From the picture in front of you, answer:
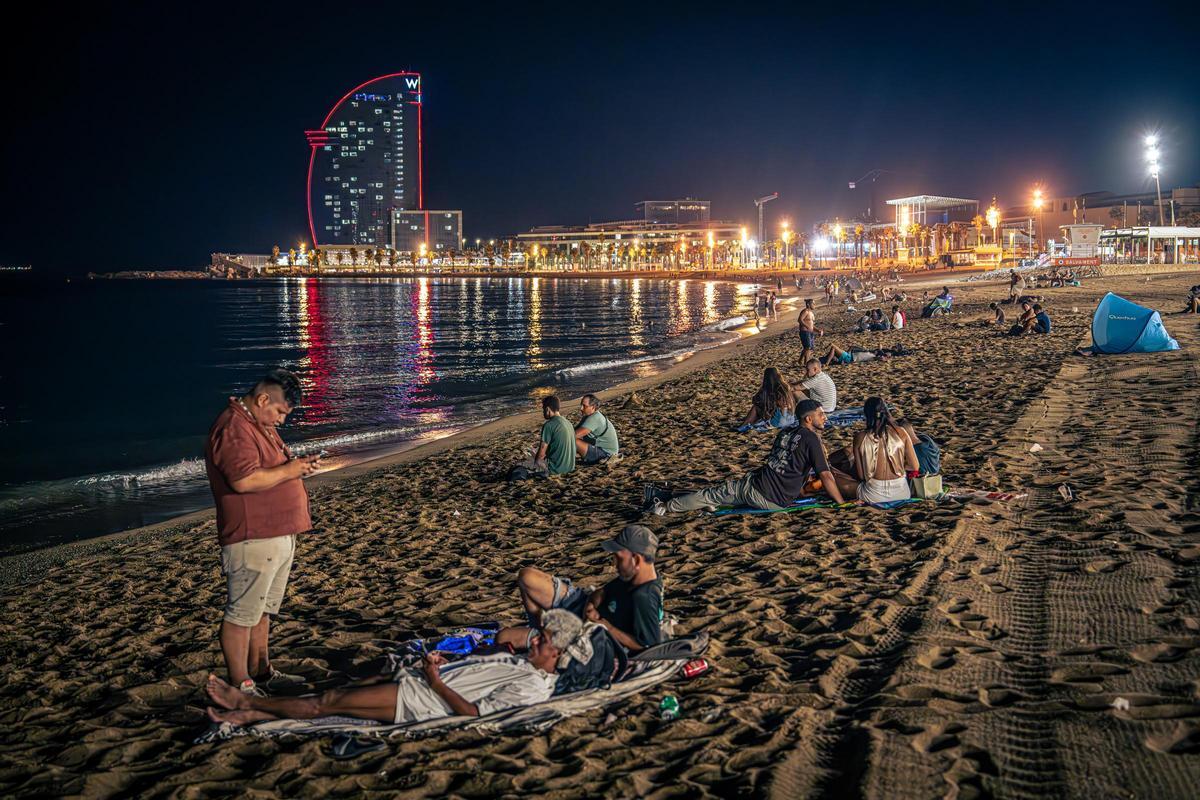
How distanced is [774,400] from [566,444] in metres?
3.36

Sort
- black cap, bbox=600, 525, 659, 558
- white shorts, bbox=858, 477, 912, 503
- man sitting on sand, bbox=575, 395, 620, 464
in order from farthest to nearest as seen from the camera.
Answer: man sitting on sand, bbox=575, 395, 620, 464, white shorts, bbox=858, 477, 912, 503, black cap, bbox=600, 525, 659, 558

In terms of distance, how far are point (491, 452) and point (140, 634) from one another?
7155 millimetres

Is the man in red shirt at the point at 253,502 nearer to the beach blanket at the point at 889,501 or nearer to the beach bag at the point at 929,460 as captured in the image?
the beach blanket at the point at 889,501

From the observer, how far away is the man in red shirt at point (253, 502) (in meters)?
4.39

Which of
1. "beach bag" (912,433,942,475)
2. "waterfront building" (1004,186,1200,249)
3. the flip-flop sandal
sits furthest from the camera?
"waterfront building" (1004,186,1200,249)

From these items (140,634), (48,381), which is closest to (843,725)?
(140,634)

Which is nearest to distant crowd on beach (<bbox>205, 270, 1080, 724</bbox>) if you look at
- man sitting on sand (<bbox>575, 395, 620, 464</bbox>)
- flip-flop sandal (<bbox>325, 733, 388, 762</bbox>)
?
flip-flop sandal (<bbox>325, 733, 388, 762</bbox>)

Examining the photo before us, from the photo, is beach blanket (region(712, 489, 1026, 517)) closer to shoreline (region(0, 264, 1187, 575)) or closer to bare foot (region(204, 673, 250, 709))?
bare foot (region(204, 673, 250, 709))

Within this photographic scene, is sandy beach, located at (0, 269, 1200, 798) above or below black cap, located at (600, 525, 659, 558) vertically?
below

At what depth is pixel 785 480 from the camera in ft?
26.0

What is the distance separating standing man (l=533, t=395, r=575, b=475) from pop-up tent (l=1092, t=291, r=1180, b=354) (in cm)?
1087

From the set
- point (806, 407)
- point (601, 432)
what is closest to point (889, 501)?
point (806, 407)

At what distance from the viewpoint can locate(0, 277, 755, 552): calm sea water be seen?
44.3ft

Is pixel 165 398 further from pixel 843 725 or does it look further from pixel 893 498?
pixel 843 725
